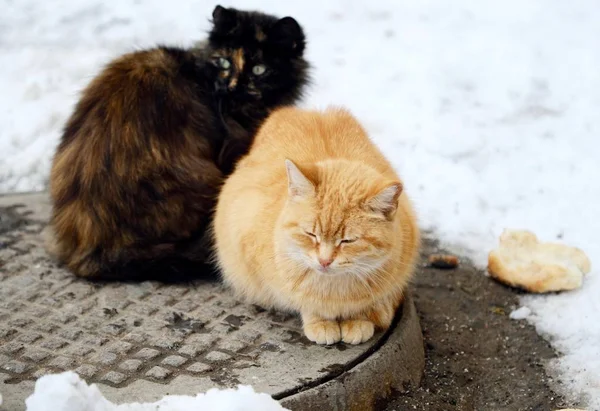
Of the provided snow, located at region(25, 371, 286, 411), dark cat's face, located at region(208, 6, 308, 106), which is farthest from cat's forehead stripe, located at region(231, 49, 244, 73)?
snow, located at region(25, 371, 286, 411)

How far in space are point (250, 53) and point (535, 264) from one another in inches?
70.9

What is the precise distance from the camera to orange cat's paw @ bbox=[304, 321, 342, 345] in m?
3.06

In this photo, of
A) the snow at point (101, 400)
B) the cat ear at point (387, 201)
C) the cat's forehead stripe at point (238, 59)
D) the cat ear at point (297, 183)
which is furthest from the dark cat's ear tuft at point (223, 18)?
the snow at point (101, 400)

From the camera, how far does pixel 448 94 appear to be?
18.7 ft

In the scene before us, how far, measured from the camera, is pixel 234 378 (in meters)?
2.82

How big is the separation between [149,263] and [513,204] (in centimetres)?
227

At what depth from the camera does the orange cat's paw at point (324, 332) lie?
10.0 feet

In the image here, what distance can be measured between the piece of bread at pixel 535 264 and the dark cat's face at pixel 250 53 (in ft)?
4.71

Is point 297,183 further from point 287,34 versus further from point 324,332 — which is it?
point 287,34

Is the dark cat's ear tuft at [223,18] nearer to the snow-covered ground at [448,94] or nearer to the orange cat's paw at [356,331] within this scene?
the snow-covered ground at [448,94]

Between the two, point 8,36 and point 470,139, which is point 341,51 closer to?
point 470,139

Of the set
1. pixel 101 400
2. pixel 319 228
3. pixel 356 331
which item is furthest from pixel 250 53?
pixel 101 400

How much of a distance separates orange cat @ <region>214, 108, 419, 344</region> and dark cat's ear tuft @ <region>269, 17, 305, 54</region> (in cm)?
53

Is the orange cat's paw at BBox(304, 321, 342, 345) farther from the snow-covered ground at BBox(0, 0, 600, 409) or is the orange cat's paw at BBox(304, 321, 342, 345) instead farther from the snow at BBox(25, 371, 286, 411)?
the snow-covered ground at BBox(0, 0, 600, 409)
